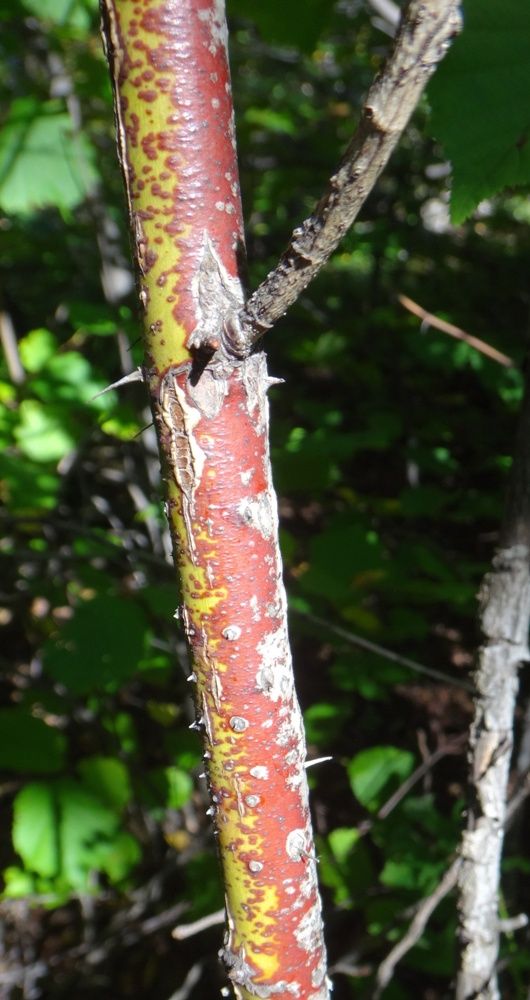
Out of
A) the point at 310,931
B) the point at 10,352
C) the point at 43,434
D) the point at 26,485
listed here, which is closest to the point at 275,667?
the point at 310,931

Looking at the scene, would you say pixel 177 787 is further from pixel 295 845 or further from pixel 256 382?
pixel 256 382

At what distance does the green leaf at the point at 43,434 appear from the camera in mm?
2010

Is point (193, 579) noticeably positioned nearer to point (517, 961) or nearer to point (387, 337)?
point (517, 961)

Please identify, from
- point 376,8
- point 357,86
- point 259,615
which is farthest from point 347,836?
point 357,86

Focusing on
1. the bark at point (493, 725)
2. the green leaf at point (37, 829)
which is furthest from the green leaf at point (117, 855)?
the bark at point (493, 725)

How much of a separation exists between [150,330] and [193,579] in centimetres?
23

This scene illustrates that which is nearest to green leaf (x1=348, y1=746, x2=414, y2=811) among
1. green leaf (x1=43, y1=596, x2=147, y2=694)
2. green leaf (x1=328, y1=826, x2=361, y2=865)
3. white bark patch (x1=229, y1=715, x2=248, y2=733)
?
green leaf (x1=328, y1=826, x2=361, y2=865)

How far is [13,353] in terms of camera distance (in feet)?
8.05

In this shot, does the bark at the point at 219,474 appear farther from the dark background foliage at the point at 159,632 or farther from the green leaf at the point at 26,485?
the green leaf at the point at 26,485

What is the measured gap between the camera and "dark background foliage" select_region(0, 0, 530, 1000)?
1.71m

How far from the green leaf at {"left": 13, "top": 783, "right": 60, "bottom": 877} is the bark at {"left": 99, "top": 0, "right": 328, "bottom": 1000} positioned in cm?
136

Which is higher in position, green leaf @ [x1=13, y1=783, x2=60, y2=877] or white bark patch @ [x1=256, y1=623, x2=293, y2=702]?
white bark patch @ [x1=256, y1=623, x2=293, y2=702]

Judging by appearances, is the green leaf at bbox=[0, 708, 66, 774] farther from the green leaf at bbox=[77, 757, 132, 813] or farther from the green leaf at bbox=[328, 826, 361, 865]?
the green leaf at bbox=[328, 826, 361, 865]

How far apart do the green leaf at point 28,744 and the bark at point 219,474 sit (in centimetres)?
139
